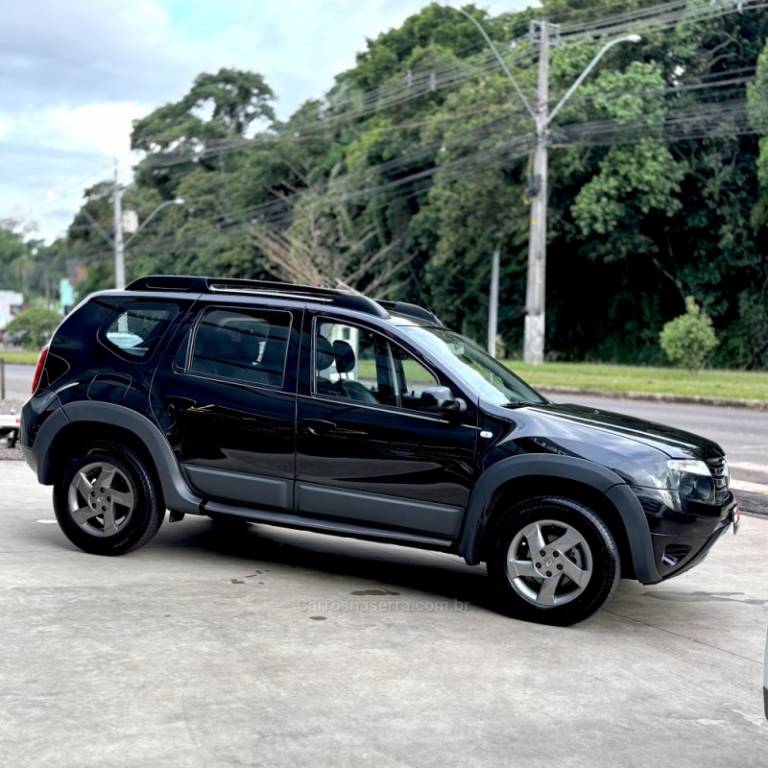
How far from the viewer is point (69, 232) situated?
Result: 9056 cm

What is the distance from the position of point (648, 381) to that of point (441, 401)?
1972 cm

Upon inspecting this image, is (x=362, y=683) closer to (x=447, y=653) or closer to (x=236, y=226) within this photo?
(x=447, y=653)

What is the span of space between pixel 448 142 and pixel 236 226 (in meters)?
27.2

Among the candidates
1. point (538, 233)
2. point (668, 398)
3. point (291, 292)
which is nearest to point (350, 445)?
point (291, 292)

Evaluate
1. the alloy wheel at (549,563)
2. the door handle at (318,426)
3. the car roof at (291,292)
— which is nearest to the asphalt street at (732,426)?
the car roof at (291,292)

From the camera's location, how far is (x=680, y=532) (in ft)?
18.5

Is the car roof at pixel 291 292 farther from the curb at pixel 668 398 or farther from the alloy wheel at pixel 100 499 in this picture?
the curb at pixel 668 398

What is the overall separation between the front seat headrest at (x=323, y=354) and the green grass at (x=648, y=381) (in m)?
15.5

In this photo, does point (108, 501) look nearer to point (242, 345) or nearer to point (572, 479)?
point (242, 345)

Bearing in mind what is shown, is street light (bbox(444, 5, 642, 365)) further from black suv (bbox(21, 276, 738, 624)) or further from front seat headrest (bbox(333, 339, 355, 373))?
front seat headrest (bbox(333, 339, 355, 373))

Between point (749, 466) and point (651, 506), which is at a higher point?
point (651, 506)

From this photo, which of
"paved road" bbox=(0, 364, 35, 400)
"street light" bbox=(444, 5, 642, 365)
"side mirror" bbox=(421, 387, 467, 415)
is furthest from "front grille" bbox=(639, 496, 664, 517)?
"street light" bbox=(444, 5, 642, 365)

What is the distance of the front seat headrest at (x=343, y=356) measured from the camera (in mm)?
6453

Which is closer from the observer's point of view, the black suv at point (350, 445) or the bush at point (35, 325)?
the black suv at point (350, 445)
